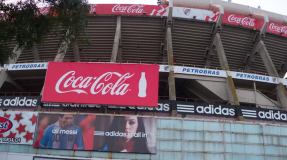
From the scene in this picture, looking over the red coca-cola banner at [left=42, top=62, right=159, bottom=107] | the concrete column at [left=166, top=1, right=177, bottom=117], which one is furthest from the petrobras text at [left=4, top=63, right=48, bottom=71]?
the concrete column at [left=166, top=1, right=177, bottom=117]

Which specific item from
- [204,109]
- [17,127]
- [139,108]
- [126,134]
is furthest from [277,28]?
[17,127]

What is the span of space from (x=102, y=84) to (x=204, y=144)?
32.9ft

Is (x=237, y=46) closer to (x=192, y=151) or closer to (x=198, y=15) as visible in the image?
(x=198, y=15)

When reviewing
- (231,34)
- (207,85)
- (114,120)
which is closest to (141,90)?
(114,120)

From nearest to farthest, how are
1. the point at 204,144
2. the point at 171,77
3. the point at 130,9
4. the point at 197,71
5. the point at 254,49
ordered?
the point at 204,144
the point at 171,77
the point at 197,71
the point at 130,9
the point at 254,49

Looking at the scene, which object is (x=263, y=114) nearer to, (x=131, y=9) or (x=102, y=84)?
(x=102, y=84)

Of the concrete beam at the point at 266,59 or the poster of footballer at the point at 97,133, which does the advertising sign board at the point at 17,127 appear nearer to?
the poster of footballer at the point at 97,133

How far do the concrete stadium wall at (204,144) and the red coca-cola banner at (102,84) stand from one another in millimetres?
3399

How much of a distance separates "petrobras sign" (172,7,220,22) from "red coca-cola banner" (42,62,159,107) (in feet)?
36.9

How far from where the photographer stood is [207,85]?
24.1m

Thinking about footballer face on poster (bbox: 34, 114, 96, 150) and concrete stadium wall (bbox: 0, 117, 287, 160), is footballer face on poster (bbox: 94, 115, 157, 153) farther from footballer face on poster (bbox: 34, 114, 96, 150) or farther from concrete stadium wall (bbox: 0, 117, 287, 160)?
footballer face on poster (bbox: 34, 114, 96, 150)

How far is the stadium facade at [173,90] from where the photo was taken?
659 inches

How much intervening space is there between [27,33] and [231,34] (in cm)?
2687

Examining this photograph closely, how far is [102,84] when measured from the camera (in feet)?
65.7
